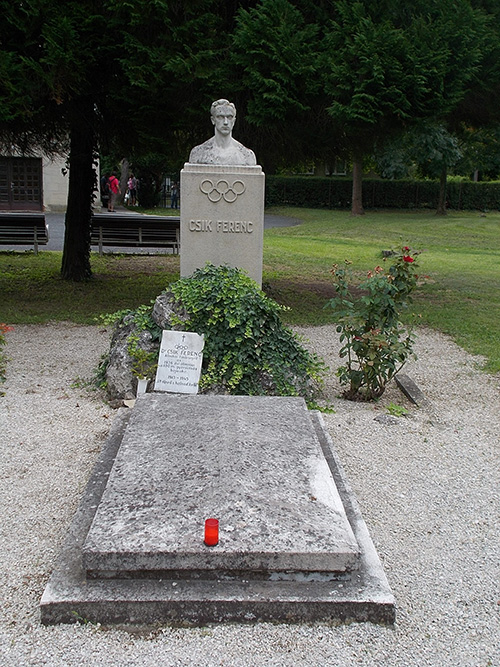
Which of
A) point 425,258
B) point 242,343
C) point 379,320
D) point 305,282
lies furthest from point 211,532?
point 425,258

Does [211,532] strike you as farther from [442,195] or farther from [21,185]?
[442,195]

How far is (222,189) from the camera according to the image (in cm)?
627

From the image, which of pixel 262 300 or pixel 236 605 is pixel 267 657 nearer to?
pixel 236 605

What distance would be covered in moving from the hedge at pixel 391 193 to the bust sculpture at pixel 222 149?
28988 mm

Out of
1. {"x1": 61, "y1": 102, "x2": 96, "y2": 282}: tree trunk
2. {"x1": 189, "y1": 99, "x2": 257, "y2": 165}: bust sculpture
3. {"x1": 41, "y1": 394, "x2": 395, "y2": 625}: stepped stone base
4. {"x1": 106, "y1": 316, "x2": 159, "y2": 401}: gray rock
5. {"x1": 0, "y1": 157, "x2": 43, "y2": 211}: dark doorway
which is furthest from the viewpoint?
{"x1": 0, "y1": 157, "x2": 43, "y2": 211}: dark doorway

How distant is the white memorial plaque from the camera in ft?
18.1

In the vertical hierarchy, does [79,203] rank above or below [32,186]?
below

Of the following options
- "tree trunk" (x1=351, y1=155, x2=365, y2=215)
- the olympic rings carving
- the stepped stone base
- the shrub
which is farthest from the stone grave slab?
"tree trunk" (x1=351, y1=155, x2=365, y2=215)

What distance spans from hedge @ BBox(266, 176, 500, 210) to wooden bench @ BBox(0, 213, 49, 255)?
2095 cm

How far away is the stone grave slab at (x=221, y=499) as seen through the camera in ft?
9.59

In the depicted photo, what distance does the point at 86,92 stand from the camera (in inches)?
360

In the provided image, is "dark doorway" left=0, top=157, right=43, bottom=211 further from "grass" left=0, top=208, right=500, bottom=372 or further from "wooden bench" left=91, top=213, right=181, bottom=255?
"wooden bench" left=91, top=213, right=181, bottom=255

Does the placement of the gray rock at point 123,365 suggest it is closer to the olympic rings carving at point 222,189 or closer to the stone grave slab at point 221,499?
the stone grave slab at point 221,499

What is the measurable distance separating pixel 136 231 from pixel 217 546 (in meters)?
13.2
